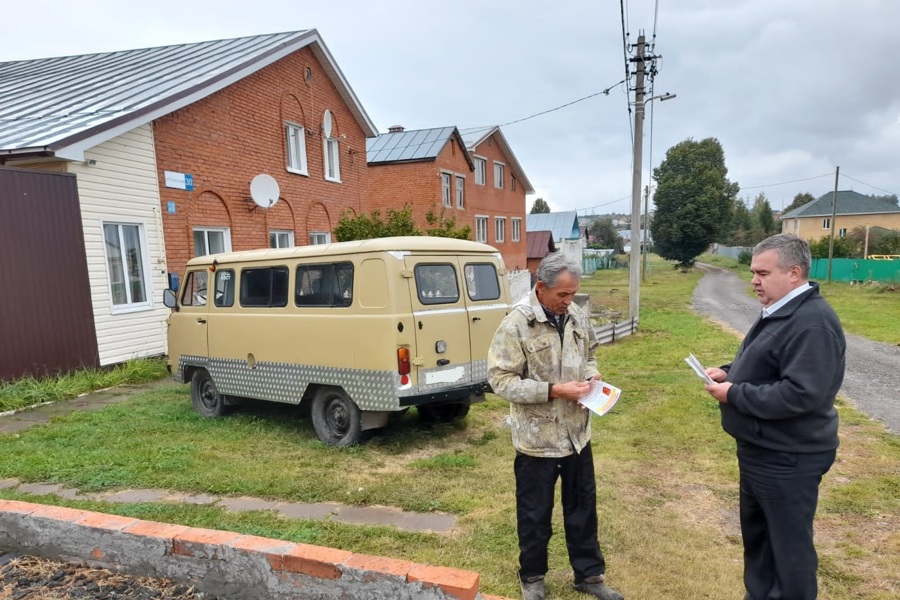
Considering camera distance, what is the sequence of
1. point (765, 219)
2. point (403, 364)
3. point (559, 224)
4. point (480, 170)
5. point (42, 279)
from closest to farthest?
point (403, 364) < point (42, 279) < point (480, 170) < point (559, 224) < point (765, 219)

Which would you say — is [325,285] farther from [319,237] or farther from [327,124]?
[327,124]

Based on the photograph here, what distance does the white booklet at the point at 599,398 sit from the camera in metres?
2.65

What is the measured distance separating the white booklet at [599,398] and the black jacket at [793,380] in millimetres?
533

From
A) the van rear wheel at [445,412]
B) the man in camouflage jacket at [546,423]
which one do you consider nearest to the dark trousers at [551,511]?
the man in camouflage jacket at [546,423]

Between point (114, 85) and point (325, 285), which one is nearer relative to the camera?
point (325, 285)

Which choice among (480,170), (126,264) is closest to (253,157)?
(126,264)

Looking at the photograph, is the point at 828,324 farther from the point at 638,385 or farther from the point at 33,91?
the point at 33,91

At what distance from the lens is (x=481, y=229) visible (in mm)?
29203

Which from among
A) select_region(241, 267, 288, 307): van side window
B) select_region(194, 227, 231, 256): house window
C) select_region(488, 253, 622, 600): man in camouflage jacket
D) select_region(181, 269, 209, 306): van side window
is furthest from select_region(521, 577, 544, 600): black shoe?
select_region(194, 227, 231, 256): house window

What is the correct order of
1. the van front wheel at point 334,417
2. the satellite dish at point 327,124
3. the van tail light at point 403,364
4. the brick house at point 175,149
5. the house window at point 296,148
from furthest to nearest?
the satellite dish at point 327,124, the house window at point 296,148, the brick house at point 175,149, the van front wheel at point 334,417, the van tail light at point 403,364

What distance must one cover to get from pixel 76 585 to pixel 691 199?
1866 inches

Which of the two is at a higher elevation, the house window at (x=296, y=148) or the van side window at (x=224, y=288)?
the house window at (x=296, y=148)

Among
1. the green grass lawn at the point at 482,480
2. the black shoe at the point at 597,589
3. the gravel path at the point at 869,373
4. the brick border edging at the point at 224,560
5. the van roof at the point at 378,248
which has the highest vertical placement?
the van roof at the point at 378,248

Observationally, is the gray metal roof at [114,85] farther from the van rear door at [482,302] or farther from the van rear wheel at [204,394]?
the van rear door at [482,302]
